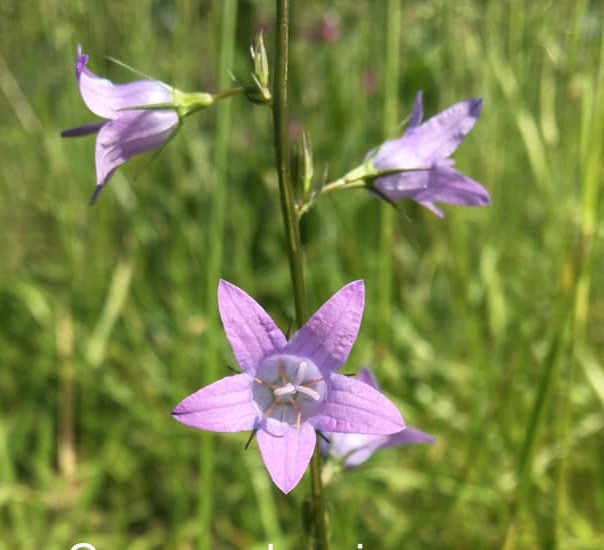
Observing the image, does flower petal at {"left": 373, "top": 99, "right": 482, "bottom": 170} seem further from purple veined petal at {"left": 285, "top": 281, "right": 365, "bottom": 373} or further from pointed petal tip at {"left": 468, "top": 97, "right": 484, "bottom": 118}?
purple veined petal at {"left": 285, "top": 281, "right": 365, "bottom": 373}

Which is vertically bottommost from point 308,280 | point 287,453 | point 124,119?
point 308,280

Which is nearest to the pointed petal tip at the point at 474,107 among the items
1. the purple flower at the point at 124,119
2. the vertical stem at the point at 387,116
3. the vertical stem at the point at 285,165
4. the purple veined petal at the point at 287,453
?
the vertical stem at the point at 285,165

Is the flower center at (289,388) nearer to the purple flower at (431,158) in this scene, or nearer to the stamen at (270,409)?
the stamen at (270,409)

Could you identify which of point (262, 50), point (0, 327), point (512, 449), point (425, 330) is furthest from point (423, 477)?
point (0, 327)

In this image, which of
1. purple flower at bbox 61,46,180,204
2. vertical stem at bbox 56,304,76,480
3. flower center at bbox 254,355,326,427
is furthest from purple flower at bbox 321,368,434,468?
vertical stem at bbox 56,304,76,480

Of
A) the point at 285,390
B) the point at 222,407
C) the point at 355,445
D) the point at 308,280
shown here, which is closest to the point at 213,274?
the point at 355,445

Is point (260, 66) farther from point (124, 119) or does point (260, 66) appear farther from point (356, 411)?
point (356, 411)

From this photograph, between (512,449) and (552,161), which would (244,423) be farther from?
(552,161)
